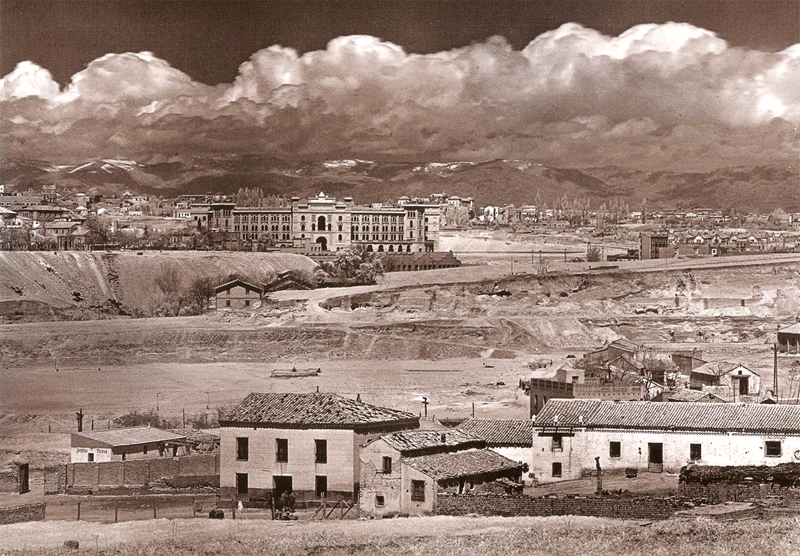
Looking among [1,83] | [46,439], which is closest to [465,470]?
[46,439]

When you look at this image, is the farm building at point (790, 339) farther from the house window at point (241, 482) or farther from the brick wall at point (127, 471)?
the house window at point (241, 482)

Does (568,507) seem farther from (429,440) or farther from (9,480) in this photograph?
(9,480)

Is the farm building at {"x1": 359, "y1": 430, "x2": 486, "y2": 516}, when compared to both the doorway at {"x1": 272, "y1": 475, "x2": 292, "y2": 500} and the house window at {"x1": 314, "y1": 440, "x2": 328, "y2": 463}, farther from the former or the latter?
the doorway at {"x1": 272, "y1": 475, "x2": 292, "y2": 500}

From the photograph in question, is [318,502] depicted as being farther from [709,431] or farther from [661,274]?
[661,274]

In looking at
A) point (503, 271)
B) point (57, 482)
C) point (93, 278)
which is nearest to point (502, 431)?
point (57, 482)

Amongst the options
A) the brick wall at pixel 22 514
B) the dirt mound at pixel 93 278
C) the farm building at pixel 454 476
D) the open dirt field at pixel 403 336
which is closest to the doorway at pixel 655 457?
the farm building at pixel 454 476
